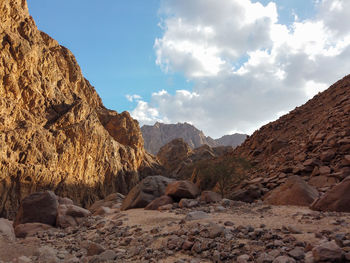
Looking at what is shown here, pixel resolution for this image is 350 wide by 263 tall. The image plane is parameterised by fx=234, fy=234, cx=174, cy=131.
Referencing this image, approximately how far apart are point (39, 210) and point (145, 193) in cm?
497

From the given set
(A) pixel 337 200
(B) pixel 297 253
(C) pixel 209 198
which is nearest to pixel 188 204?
(C) pixel 209 198

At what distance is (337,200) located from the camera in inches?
248

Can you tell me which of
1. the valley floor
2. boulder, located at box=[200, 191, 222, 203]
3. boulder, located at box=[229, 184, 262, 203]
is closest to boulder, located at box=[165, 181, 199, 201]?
boulder, located at box=[200, 191, 222, 203]

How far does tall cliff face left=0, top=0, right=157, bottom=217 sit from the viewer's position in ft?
94.6

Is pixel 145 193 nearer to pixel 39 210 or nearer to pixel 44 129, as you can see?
pixel 39 210

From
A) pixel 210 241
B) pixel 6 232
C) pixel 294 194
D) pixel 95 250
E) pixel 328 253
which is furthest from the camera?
pixel 6 232

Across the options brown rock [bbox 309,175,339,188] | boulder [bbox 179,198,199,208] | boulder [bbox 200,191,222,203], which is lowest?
boulder [bbox 179,198,199,208]

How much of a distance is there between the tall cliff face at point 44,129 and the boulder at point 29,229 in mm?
21032

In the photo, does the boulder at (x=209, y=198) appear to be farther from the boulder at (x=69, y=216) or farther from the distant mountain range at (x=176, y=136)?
the distant mountain range at (x=176, y=136)

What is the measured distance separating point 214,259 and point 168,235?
A: 196cm

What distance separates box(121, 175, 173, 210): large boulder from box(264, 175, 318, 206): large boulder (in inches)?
231

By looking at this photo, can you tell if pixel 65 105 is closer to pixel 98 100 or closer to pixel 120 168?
pixel 120 168

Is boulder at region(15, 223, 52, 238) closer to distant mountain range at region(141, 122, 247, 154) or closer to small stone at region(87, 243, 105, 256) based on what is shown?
small stone at region(87, 243, 105, 256)

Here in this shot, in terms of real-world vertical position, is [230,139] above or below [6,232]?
above
